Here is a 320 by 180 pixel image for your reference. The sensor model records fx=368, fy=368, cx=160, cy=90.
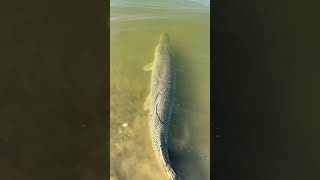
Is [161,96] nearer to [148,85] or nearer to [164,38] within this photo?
[148,85]

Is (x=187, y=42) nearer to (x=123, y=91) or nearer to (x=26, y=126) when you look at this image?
(x=123, y=91)

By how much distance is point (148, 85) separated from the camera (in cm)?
107

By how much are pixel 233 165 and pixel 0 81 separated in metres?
0.79

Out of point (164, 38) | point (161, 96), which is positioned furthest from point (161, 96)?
point (164, 38)

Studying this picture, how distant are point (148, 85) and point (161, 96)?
0.05 meters

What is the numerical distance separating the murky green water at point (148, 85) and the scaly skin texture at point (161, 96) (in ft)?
0.06

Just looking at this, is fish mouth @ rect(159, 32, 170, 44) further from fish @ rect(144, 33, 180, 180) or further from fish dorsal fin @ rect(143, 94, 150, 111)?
fish dorsal fin @ rect(143, 94, 150, 111)

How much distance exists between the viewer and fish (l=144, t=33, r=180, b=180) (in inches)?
41.4

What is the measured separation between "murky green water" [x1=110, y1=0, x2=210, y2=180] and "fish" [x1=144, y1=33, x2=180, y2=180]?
0.6 inches

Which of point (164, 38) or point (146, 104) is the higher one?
point (164, 38)

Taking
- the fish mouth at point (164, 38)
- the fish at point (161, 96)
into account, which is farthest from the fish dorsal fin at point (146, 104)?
the fish mouth at point (164, 38)

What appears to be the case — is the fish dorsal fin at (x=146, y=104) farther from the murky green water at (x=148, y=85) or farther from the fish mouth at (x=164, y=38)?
the fish mouth at (x=164, y=38)

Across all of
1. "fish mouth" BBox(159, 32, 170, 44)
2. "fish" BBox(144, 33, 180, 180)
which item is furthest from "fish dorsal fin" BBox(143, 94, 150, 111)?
"fish mouth" BBox(159, 32, 170, 44)

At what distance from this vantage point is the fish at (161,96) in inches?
41.4
